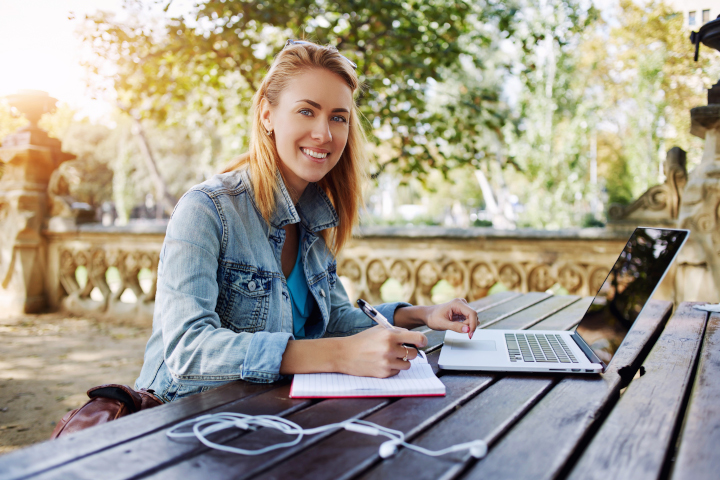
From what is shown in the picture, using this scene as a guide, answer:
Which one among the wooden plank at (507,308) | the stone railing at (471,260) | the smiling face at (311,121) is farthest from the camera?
the stone railing at (471,260)

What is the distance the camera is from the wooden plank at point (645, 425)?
3.11ft

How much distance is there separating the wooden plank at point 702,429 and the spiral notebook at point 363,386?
20.6 inches

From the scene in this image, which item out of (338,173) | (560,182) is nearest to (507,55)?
(560,182)

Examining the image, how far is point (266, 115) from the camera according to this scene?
2078 mm

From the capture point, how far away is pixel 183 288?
A: 60.8 inches

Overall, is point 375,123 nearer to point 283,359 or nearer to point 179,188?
point 283,359

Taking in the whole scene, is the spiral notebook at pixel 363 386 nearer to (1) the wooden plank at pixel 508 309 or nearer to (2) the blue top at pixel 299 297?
(1) the wooden plank at pixel 508 309

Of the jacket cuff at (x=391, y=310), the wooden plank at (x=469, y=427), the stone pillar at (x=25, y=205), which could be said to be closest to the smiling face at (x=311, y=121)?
the jacket cuff at (x=391, y=310)

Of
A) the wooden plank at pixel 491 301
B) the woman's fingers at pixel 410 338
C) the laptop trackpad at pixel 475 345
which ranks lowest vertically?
the wooden plank at pixel 491 301

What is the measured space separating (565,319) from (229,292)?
1.54 m

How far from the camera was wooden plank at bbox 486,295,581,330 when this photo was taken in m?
2.31

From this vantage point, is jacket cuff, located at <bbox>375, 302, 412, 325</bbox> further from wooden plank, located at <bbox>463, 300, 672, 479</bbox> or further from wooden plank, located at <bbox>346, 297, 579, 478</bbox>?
wooden plank, located at <bbox>463, 300, 672, 479</bbox>

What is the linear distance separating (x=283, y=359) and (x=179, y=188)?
1778 inches

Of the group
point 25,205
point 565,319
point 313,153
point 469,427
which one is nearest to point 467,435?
point 469,427
